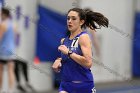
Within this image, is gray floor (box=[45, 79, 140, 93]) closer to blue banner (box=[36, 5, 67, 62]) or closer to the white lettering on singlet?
blue banner (box=[36, 5, 67, 62])

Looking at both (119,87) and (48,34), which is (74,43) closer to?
(48,34)

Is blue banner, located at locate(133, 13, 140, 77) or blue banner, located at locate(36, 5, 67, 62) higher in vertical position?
blue banner, located at locate(36, 5, 67, 62)

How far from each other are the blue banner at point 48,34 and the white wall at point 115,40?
1608 millimetres

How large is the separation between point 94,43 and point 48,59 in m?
1.37

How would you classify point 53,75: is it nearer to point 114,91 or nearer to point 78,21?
point 114,91

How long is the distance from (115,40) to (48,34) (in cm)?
341

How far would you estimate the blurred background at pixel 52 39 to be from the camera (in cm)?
1114

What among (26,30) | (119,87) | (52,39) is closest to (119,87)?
(119,87)

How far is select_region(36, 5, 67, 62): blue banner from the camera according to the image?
1149 cm

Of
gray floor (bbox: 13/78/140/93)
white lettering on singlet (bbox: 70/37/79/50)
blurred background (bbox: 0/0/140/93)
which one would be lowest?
gray floor (bbox: 13/78/140/93)

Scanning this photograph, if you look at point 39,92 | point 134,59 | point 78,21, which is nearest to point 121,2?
point 134,59

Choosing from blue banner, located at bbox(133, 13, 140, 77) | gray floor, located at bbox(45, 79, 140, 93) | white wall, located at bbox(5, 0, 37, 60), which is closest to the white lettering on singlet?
white wall, located at bbox(5, 0, 37, 60)

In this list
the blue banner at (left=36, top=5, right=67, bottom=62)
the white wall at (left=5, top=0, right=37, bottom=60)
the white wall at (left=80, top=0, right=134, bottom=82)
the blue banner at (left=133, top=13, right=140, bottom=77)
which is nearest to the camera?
the white wall at (left=5, top=0, right=37, bottom=60)

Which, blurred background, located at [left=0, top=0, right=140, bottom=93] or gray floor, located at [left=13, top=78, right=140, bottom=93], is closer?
blurred background, located at [left=0, top=0, right=140, bottom=93]
